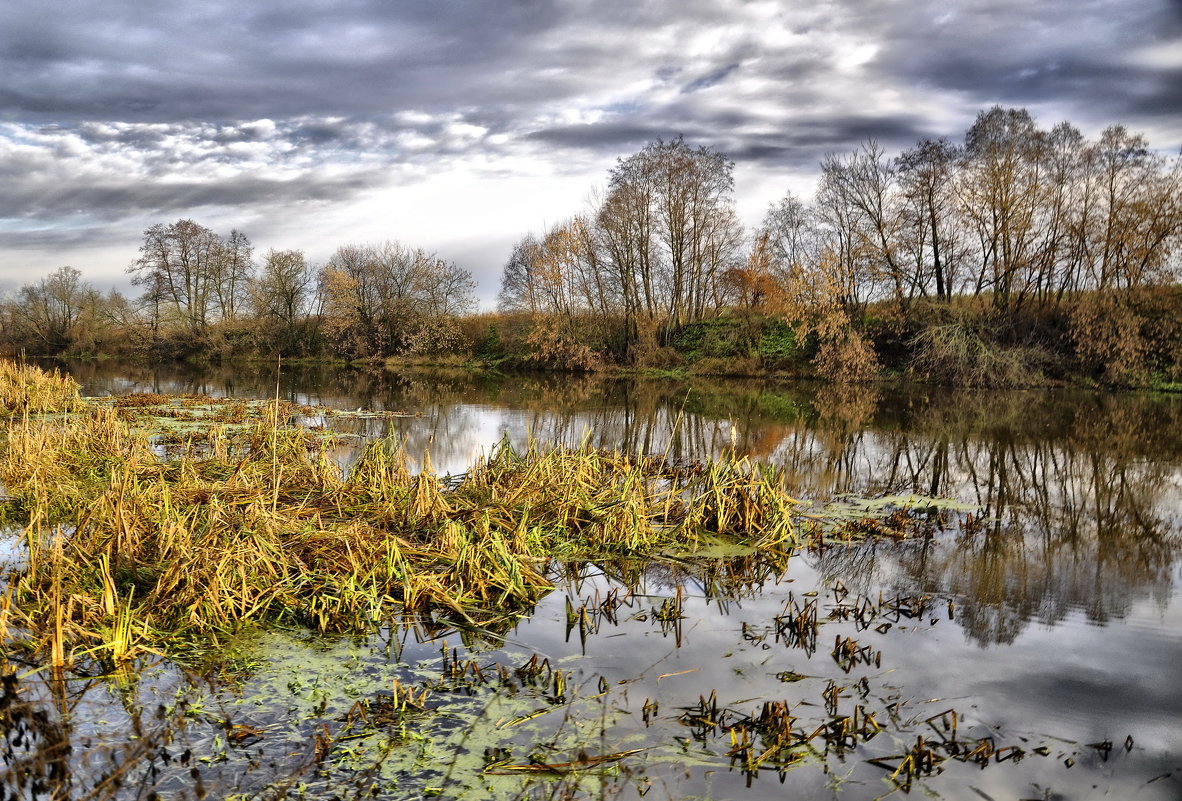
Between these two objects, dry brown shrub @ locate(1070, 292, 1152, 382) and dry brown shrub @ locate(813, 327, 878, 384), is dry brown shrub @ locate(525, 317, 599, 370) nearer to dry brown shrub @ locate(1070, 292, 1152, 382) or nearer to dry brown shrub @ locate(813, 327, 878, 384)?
dry brown shrub @ locate(813, 327, 878, 384)

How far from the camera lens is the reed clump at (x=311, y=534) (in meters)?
5.83

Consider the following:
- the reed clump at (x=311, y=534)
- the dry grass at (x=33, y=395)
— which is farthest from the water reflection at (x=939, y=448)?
the dry grass at (x=33, y=395)

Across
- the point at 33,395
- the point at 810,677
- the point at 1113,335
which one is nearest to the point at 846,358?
the point at 1113,335

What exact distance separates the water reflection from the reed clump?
1.37 m

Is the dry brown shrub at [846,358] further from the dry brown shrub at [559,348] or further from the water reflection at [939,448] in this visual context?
the dry brown shrub at [559,348]

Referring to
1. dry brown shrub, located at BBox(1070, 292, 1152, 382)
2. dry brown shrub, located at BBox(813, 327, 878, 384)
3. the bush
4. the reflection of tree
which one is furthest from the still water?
dry brown shrub, located at BBox(813, 327, 878, 384)

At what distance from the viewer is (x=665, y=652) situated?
5.80 meters

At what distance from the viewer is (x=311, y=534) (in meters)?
6.97

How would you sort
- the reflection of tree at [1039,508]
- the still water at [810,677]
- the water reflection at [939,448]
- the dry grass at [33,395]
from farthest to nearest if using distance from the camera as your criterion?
1. the dry grass at [33,395]
2. the water reflection at [939,448]
3. the reflection of tree at [1039,508]
4. the still water at [810,677]

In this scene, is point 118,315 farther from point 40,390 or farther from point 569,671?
point 569,671

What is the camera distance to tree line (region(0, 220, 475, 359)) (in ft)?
165

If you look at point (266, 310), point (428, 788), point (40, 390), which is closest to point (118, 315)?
point (266, 310)

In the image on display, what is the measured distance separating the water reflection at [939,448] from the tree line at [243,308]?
15750mm

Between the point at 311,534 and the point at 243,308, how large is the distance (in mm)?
53210
